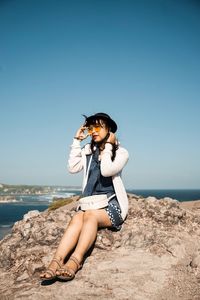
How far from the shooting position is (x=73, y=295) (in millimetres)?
4293

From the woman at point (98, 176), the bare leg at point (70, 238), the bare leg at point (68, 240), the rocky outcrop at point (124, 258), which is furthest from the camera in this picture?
the woman at point (98, 176)

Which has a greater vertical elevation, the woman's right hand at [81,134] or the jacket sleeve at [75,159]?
the woman's right hand at [81,134]

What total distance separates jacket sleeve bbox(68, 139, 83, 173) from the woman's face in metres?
0.46

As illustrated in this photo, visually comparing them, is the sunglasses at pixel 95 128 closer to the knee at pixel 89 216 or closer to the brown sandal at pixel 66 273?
the knee at pixel 89 216

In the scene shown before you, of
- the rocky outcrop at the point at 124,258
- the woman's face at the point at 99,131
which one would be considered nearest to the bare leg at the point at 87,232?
the rocky outcrop at the point at 124,258

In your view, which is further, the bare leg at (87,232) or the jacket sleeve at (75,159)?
the jacket sleeve at (75,159)

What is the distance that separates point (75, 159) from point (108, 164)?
90 cm

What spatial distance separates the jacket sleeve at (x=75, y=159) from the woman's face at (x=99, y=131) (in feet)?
1.50

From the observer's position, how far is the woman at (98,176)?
5.28 metres

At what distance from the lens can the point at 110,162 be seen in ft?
18.7

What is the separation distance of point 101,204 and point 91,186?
392 mm

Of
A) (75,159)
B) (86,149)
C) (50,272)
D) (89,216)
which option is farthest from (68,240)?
(86,149)

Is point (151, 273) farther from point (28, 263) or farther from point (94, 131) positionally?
point (94, 131)

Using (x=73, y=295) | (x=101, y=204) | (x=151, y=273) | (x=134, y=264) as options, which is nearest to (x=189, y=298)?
(x=151, y=273)
